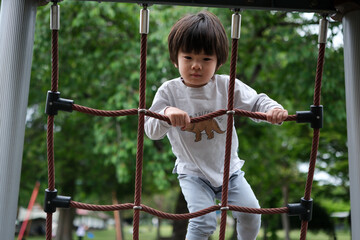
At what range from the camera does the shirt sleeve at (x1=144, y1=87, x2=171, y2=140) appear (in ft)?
4.78

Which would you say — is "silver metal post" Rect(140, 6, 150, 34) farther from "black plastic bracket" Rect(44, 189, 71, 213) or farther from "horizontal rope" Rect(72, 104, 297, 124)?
"black plastic bracket" Rect(44, 189, 71, 213)

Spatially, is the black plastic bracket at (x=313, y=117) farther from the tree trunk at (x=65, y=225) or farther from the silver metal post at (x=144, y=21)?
the tree trunk at (x=65, y=225)

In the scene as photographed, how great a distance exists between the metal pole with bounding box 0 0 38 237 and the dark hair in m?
0.44

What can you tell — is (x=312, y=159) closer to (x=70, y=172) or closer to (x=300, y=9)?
(x=300, y=9)

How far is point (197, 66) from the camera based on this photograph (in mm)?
1484

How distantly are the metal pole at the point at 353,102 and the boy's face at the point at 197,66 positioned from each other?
415 mm

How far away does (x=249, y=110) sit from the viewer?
1.58 m

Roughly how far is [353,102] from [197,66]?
480 mm

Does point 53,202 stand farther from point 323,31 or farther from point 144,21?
point 323,31

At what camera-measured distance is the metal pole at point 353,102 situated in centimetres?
143

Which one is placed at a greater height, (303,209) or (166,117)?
(166,117)

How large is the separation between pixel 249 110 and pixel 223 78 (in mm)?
133

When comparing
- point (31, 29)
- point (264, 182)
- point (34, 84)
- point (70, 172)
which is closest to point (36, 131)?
point (70, 172)

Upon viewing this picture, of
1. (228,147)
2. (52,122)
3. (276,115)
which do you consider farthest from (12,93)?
(276,115)
